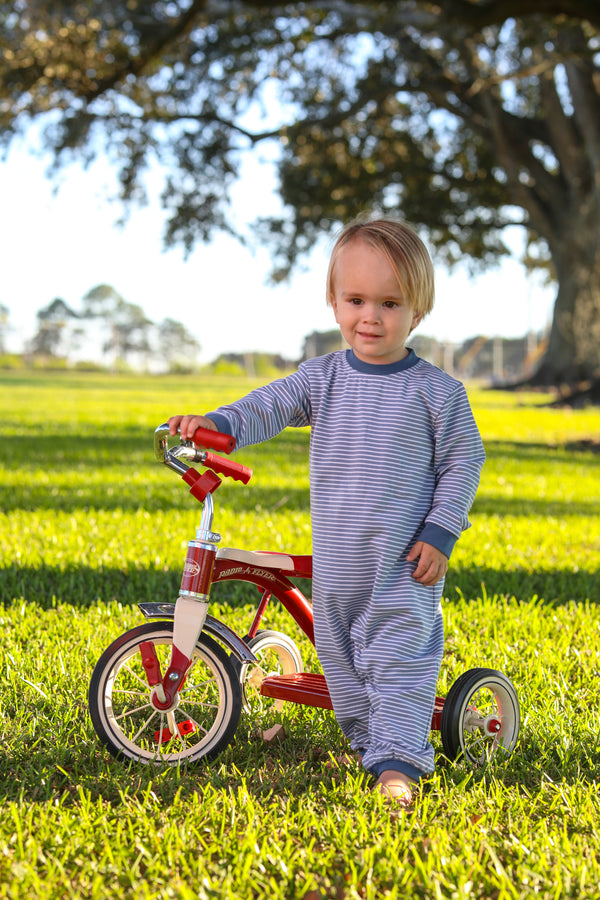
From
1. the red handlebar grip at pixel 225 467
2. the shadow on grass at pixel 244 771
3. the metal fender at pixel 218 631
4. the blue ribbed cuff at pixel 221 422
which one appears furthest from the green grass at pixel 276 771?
the blue ribbed cuff at pixel 221 422

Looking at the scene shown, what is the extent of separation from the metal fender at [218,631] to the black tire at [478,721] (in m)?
0.61

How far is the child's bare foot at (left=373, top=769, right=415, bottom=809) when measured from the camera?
7.36ft

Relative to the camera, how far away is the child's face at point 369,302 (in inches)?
94.1

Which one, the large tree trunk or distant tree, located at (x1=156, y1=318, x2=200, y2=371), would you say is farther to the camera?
distant tree, located at (x1=156, y1=318, x2=200, y2=371)

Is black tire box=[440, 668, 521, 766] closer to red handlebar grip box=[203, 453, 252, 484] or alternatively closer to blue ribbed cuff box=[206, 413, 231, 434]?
red handlebar grip box=[203, 453, 252, 484]

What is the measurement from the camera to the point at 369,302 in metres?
2.41

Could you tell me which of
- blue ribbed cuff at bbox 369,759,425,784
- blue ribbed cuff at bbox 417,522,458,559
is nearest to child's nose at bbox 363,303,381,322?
blue ribbed cuff at bbox 417,522,458,559

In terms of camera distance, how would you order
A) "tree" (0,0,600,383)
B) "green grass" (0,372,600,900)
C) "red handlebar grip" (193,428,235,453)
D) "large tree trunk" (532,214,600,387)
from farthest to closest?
"large tree trunk" (532,214,600,387) < "tree" (0,0,600,383) < "red handlebar grip" (193,428,235,453) < "green grass" (0,372,600,900)

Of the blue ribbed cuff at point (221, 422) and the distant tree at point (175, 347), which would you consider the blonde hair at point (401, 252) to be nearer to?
the blue ribbed cuff at point (221, 422)

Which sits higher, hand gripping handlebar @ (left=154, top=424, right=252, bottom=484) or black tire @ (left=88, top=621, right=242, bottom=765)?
hand gripping handlebar @ (left=154, top=424, right=252, bottom=484)

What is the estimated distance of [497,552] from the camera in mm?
5055

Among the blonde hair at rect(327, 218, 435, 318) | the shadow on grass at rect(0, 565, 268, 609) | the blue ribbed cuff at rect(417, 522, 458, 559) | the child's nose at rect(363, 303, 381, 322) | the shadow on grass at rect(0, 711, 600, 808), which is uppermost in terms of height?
the blonde hair at rect(327, 218, 435, 318)

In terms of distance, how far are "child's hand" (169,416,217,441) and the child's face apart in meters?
0.52

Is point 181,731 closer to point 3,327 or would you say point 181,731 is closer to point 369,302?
point 369,302
